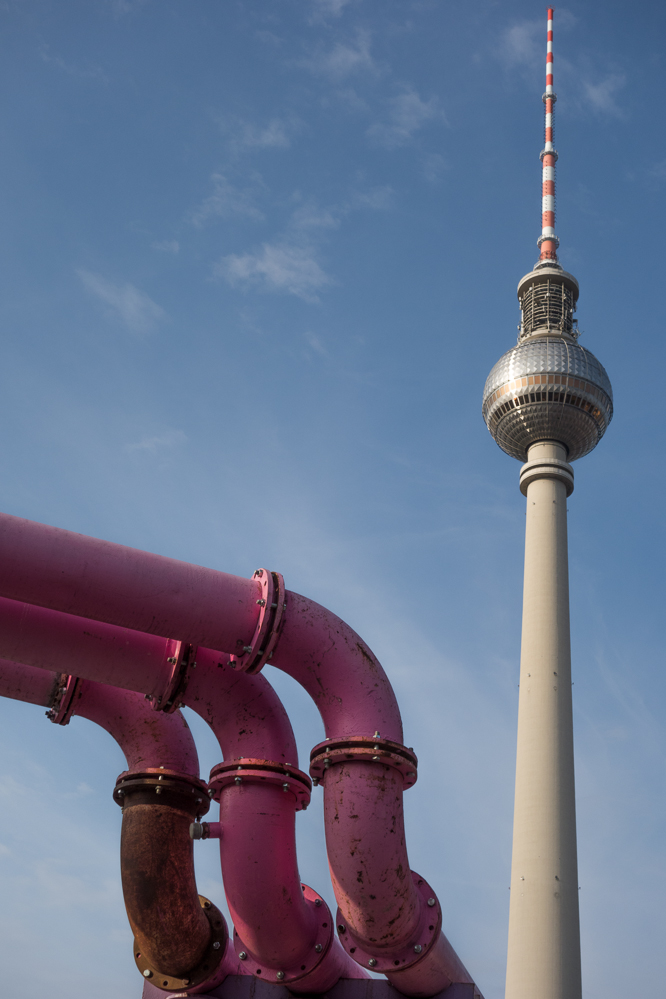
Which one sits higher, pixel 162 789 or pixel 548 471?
pixel 548 471

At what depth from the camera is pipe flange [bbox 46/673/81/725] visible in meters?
11.6

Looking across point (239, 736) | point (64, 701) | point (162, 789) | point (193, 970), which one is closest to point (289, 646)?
point (239, 736)

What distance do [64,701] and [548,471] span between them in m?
31.7

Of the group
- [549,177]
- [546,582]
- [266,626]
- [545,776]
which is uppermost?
[549,177]

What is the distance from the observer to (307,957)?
11.0 meters

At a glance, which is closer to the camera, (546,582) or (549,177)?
(546,582)

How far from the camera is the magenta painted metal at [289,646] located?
9.00 meters

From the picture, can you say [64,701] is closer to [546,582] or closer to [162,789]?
[162,789]

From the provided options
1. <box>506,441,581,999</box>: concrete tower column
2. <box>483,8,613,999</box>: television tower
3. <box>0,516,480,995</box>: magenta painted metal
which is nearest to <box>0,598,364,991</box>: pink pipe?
<box>0,516,480,995</box>: magenta painted metal

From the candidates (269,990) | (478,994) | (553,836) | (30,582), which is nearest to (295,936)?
(269,990)

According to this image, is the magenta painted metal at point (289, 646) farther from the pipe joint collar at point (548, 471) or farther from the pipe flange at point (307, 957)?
the pipe joint collar at point (548, 471)

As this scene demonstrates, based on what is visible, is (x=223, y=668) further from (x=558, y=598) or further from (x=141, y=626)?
(x=558, y=598)

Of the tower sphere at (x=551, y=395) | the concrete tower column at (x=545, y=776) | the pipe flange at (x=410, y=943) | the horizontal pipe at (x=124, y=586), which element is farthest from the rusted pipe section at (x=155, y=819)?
the tower sphere at (x=551, y=395)

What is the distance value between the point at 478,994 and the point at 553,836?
22659 millimetres
